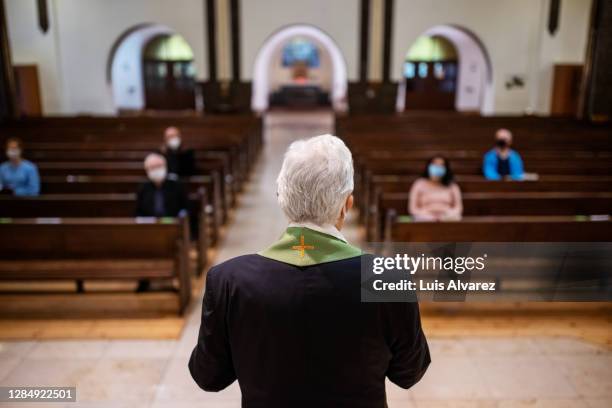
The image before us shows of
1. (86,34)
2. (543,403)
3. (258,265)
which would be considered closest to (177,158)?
(543,403)

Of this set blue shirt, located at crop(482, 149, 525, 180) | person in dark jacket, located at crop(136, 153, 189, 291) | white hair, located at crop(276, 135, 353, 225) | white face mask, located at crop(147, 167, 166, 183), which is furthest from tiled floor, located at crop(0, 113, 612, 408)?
blue shirt, located at crop(482, 149, 525, 180)

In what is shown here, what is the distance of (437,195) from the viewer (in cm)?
451

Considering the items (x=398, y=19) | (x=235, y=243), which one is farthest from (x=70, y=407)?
(x=398, y=19)

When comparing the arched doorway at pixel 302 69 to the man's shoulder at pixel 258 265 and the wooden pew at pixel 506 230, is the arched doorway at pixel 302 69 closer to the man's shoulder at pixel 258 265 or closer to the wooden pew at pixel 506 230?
the wooden pew at pixel 506 230

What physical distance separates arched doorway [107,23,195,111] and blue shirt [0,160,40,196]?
34.9 feet

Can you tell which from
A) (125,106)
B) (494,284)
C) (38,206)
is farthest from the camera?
(125,106)

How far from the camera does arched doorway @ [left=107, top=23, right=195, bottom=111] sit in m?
16.4

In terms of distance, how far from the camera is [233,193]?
23.8 feet

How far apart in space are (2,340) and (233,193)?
4053 millimetres

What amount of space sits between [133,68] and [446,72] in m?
10.8

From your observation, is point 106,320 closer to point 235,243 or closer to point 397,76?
point 235,243

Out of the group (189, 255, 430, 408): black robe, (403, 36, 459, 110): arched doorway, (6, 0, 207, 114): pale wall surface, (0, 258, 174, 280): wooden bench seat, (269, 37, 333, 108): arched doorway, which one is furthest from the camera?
(269, 37, 333, 108): arched doorway

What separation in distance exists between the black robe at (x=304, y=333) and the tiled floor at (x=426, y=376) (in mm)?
1526

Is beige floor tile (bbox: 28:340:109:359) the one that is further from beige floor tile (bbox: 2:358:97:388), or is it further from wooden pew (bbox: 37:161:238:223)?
wooden pew (bbox: 37:161:238:223)
